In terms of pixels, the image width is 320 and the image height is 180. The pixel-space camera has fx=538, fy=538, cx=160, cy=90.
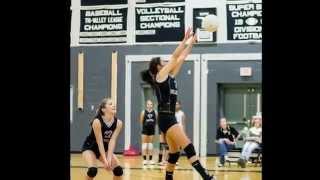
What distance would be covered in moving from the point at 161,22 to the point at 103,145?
7952 millimetres

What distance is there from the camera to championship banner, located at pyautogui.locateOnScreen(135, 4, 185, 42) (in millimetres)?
14125

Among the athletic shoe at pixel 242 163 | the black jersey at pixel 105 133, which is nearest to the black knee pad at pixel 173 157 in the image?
the black jersey at pixel 105 133

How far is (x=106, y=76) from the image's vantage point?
14.9 meters

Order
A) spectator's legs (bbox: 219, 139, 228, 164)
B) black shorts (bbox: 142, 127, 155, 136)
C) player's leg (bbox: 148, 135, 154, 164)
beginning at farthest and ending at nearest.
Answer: black shorts (bbox: 142, 127, 155, 136), player's leg (bbox: 148, 135, 154, 164), spectator's legs (bbox: 219, 139, 228, 164)

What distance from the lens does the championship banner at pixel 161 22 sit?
556 inches

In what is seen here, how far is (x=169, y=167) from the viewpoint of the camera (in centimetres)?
757

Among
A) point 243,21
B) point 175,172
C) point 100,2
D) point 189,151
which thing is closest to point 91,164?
point 189,151

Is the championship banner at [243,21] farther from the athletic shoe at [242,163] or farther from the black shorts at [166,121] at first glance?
the black shorts at [166,121]

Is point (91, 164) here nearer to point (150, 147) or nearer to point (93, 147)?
point (93, 147)

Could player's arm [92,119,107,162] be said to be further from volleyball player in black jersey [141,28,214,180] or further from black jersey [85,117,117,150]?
volleyball player in black jersey [141,28,214,180]

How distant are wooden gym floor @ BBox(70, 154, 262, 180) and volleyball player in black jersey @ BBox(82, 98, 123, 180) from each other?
1723 mm

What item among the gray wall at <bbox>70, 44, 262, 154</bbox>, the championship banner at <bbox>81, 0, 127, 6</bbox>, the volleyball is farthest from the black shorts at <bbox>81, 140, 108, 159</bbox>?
the championship banner at <bbox>81, 0, 127, 6</bbox>
